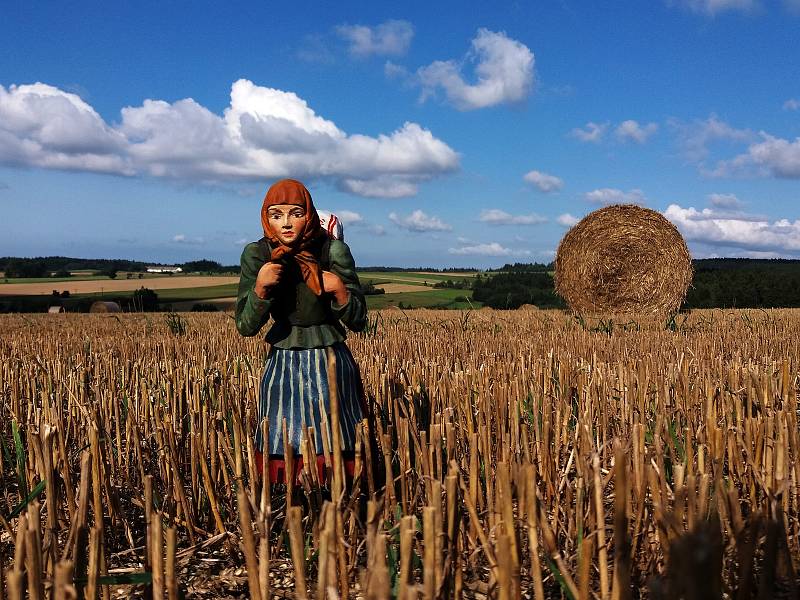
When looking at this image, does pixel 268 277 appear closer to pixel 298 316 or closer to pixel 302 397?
pixel 298 316

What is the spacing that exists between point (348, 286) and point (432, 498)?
4.74 ft

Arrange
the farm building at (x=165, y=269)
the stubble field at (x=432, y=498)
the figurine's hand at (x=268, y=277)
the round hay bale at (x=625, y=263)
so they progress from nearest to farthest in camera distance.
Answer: the stubble field at (x=432, y=498) < the figurine's hand at (x=268, y=277) < the round hay bale at (x=625, y=263) < the farm building at (x=165, y=269)

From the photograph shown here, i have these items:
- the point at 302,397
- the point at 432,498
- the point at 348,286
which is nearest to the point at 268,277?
the point at 348,286

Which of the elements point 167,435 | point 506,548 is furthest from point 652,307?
point 506,548

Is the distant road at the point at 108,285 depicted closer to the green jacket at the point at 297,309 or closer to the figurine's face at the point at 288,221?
the green jacket at the point at 297,309

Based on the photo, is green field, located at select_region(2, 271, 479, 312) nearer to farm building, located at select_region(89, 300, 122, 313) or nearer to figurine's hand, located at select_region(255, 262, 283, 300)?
farm building, located at select_region(89, 300, 122, 313)

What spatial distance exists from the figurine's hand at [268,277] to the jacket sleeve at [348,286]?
29cm

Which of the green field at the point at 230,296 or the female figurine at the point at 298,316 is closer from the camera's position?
the female figurine at the point at 298,316

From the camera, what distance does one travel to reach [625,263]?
12.6 metres

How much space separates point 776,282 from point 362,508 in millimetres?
19995

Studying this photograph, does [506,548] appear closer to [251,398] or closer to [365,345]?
[251,398]

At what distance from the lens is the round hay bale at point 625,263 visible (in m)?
12.4

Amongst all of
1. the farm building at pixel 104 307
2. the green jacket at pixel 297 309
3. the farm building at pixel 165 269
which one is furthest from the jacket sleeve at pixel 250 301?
the farm building at pixel 165 269

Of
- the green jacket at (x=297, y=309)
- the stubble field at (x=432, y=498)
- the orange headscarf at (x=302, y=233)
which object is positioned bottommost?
the stubble field at (x=432, y=498)
